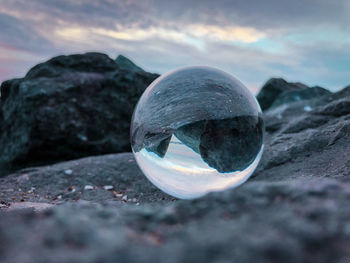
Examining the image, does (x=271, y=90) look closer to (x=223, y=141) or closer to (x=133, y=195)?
(x=133, y=195)

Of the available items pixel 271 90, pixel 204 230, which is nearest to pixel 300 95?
pixel 271 90

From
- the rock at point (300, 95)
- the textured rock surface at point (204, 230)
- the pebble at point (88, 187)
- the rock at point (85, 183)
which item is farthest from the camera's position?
the rock at point (300, 95)

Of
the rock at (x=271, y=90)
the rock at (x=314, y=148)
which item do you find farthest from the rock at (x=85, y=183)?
the rock at (x=271, y=90)

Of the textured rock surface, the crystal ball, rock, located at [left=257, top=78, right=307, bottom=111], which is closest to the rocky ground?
the textured rock surface

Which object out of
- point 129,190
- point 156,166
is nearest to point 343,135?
point 156,166

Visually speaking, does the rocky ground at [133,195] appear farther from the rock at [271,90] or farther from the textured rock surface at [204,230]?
the rock at [271,90]

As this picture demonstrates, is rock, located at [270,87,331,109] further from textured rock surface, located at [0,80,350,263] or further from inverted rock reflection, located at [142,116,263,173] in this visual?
textured rock surface, located at [0,80,350,263]
